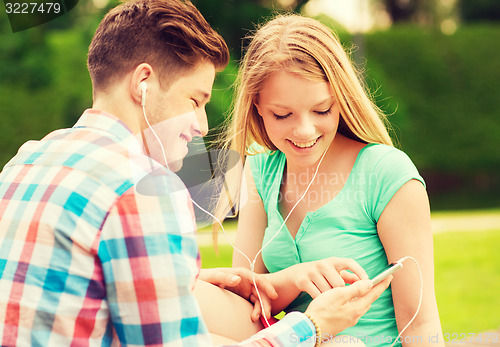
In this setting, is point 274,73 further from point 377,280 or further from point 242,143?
point 377,280

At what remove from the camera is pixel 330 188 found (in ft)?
6.67

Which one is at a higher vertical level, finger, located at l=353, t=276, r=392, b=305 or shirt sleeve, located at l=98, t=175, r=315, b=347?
shirt sleeve, located at l=98, t=175, r=315, b=347

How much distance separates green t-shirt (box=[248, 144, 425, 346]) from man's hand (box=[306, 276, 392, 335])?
245 millimetres

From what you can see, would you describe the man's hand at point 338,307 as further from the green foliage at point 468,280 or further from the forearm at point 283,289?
the green foliage at point 468,280

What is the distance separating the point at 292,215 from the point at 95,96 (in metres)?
0.87

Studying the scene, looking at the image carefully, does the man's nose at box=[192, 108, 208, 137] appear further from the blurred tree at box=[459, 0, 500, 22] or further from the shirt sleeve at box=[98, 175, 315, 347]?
the blurred tree at box=[459, 0, 500, 22]

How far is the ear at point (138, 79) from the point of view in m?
1.50

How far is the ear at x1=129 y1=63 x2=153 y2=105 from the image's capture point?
150cm

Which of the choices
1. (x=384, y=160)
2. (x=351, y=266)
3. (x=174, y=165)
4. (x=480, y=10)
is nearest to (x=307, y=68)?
(x=384, y=160)

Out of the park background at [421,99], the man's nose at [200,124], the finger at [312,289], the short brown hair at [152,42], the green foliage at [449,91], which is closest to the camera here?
the short brown hair at [152,42]

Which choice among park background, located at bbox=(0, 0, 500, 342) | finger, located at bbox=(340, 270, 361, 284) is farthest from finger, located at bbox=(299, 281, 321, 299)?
park background, located at bbox=(0, 0, 500, 342)

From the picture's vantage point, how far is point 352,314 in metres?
1.64

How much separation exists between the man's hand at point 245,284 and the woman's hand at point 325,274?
0.36 ft

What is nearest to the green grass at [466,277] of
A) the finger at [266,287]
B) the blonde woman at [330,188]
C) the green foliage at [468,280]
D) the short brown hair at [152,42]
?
the green foliage at [468,280]
